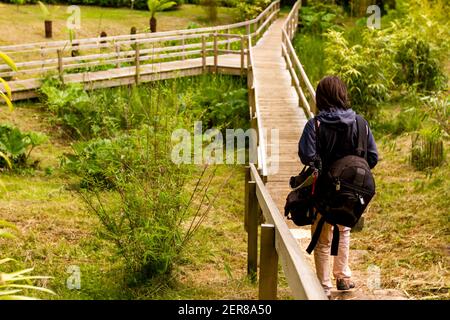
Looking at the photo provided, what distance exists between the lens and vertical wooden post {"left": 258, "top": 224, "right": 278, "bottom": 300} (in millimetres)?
4461

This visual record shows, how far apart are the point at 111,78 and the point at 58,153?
3450 mm

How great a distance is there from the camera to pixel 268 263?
4.53 meters

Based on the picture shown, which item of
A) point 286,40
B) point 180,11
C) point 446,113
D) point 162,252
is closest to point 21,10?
point 180,11

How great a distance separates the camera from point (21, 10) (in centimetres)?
2412

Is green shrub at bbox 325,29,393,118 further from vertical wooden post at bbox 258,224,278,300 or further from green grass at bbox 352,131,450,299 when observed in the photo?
vertical wooden post at bbox 258,224,278,300

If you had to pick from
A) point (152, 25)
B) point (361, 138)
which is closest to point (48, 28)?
point (152, 25)

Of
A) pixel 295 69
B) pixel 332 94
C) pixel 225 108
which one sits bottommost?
pixel 225 108

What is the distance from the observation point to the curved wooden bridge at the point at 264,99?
442 centimetres

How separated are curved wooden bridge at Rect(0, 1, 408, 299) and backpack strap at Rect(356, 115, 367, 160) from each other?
2.13 ft

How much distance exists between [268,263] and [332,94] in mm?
1152

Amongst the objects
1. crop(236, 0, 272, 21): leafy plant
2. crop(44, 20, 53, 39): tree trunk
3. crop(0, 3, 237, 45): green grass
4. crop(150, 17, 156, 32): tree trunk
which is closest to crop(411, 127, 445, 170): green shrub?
crop(0, 3, 237, 45): green grass

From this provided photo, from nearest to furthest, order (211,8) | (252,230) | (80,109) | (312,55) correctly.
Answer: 1. (252,230)
2. (80,109)
3. (312,55)
4. (211,8)
